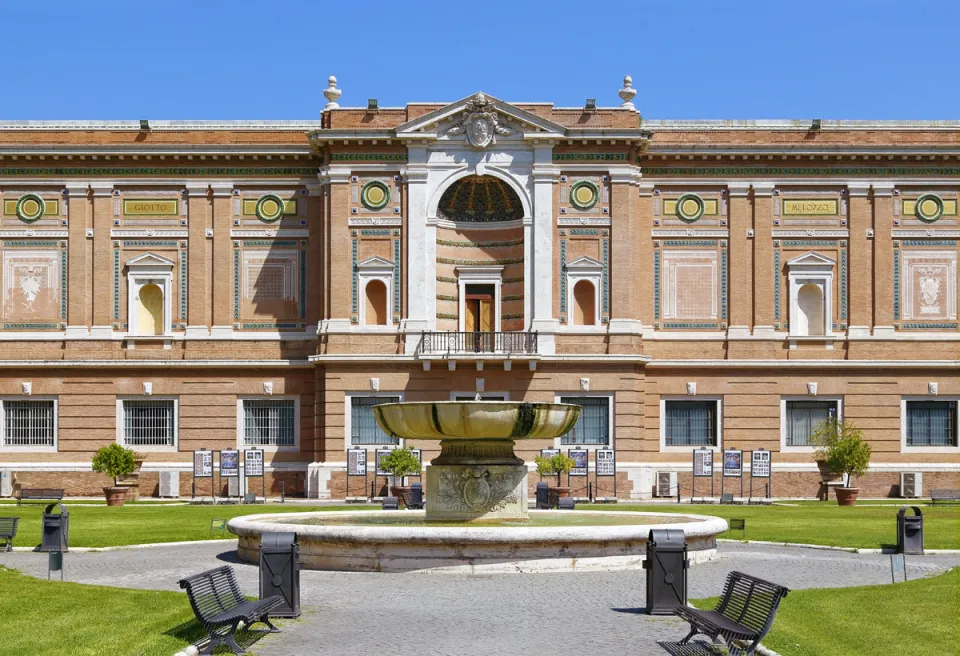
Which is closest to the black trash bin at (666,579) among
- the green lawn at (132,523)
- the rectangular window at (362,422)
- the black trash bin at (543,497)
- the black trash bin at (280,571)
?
the black trash bin at (280,571)

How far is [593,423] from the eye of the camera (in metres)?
49.9

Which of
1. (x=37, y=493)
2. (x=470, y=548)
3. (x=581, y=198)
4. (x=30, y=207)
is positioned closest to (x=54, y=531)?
(x=470, y=548)

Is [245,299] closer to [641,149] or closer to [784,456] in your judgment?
[641,149]

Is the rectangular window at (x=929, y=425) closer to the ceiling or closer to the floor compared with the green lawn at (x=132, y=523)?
closer to the ceiling

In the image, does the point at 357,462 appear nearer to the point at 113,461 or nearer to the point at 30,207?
the point at 113,461

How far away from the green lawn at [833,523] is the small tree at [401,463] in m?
8.66

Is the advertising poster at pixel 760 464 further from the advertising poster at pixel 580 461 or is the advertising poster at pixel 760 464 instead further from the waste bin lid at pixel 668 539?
the waste bin lid at pixel 668 539

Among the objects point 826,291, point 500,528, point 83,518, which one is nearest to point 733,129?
point 826,291

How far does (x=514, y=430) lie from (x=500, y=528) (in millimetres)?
3369

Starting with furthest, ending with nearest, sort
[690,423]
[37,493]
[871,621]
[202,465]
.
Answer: [690,423]
[202,465]
[37,493]
[871,621]

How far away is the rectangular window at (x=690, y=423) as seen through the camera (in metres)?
51.3

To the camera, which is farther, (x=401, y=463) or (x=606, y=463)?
(x=606, y=463)

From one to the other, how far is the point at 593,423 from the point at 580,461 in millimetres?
1833

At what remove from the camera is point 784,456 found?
50844 millimetres
